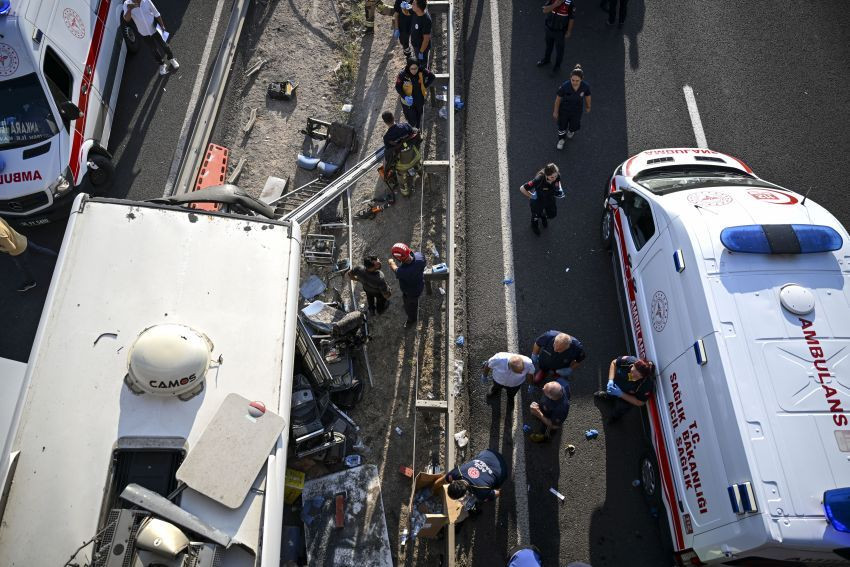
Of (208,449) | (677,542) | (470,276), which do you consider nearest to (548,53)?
(470,276)

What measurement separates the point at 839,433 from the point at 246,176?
29.0 ft

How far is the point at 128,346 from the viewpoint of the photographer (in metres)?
6.25

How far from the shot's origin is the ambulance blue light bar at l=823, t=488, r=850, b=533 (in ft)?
19.3

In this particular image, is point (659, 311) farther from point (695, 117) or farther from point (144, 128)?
point (144, 128)

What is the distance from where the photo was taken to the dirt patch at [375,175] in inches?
332

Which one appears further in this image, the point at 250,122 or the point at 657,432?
the point at 250,122

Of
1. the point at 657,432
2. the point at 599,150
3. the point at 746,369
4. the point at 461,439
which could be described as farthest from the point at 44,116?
the point at 746,369

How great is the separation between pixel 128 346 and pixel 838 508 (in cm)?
679

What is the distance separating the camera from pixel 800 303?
6.93m

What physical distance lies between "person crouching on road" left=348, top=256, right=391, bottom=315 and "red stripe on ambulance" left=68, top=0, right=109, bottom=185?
Result: 15.5 ft

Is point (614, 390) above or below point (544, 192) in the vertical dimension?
below

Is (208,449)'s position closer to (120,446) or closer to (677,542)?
(120,446)

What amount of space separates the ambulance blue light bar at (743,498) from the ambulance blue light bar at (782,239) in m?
2.60

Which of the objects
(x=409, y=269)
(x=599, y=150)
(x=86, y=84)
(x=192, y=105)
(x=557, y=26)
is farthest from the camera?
(x=192, y=105)
